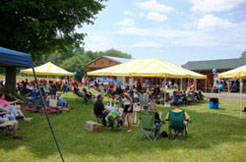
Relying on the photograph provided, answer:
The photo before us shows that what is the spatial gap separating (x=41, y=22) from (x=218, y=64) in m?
25.1

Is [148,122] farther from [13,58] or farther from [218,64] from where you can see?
[218,64]

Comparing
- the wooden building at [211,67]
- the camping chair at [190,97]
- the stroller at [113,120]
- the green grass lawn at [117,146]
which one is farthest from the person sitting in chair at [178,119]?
the wooden building at [211,67]

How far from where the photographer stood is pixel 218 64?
2920cm

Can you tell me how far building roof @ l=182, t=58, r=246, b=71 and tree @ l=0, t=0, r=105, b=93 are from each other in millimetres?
20758

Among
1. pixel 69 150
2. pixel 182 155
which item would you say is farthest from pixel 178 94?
pixel 69 150

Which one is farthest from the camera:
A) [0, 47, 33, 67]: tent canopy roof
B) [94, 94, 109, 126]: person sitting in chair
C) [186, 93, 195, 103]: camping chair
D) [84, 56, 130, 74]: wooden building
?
[84, 56, 130, 74]: wooden building

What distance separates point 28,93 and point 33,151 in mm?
11075

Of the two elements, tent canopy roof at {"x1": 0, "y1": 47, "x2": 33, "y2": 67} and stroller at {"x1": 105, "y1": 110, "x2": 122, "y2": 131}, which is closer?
tent canopy roof at {"x1": 0, "y1": 47, "x2": 33, "y2": 67}

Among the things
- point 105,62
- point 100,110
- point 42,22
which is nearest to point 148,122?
point 100,110

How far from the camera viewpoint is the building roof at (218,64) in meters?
27.9

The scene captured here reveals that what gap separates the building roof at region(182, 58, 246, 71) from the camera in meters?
27.9

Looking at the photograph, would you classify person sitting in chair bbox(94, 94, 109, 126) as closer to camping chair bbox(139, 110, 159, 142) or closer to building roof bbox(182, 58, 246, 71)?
camping chair bbox(139, 110, 159, 142)

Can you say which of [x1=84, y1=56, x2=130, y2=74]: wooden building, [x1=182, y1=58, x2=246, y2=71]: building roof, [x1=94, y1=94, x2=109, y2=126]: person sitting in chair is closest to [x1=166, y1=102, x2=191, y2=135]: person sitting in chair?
[x1=94, y1=94, x2=109, y2=126]: person sitting in chair

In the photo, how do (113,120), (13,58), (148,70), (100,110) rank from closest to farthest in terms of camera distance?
(13,58) < (113,120) < (100,110) < (148,70)
